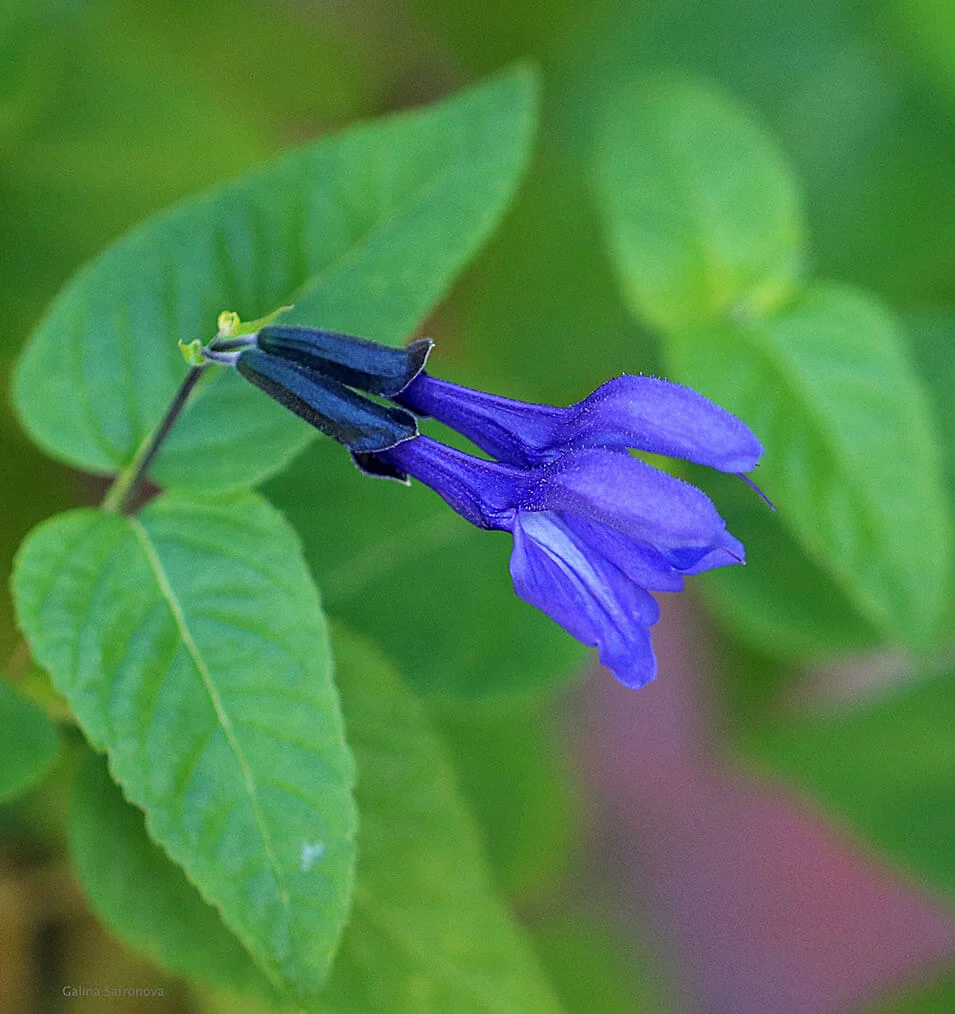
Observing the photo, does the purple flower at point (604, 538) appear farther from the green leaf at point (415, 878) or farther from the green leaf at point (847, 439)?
the green leaf at point (847, 439)

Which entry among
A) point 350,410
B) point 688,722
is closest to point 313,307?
point 350,410

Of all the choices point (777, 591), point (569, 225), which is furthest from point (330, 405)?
point (569, 225)

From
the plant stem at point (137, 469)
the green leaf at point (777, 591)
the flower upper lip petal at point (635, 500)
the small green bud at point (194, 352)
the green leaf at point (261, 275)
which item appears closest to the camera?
the flower upper lip petal at point (635, 500)

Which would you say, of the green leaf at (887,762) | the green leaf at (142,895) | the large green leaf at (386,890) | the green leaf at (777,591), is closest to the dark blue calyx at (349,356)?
the large green leaf at (386,890)

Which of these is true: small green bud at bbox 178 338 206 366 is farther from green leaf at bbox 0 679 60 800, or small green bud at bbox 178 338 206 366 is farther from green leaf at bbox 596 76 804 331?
green leaf at bbox 596 76 804 331

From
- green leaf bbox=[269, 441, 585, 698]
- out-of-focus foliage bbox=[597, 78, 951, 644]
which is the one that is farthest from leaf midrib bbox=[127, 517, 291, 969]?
out-of-focus foliage bbox=[597, 78, 951, 644]

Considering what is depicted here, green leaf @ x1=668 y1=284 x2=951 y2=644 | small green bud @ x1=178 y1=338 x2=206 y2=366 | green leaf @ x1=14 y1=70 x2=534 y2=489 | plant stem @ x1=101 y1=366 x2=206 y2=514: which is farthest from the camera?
green leaf @ x1=668 y1=284 x2=951 y2=644
